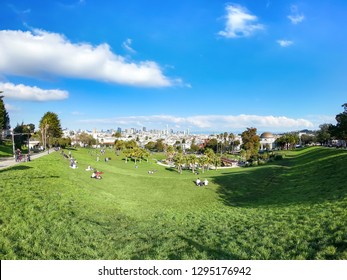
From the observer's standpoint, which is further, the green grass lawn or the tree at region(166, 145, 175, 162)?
the tree at region(166, 145, 175, 162)

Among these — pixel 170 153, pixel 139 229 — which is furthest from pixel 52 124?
pixel 139 229

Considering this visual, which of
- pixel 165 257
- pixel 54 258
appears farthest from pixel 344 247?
pixel 54 258

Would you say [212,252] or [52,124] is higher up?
[52,124]

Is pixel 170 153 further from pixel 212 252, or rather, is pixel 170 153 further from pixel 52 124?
Result: pixel 212 252

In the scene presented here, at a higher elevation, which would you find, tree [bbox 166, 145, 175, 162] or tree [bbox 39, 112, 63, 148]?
tree [bbox 39, 112, 63, 148]

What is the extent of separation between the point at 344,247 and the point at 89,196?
61.9ft

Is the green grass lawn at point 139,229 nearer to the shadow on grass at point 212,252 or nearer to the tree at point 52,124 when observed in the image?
the shadow on grass at point 212,252

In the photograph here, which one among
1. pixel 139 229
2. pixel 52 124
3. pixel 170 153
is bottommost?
pixel 170 153

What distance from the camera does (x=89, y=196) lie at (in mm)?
22219

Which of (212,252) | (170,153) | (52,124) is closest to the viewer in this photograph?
(212,252)

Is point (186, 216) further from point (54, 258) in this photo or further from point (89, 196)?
point (54, 258)

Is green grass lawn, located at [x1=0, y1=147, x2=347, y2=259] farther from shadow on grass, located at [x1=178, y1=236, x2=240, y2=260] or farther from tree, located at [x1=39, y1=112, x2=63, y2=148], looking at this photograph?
tree, located at [x1=39, y1=112, x2=63, y2=148]

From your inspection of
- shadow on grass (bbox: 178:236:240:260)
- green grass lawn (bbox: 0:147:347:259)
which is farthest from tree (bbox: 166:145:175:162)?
shadow on grass (bbox: 178:236:240:260)

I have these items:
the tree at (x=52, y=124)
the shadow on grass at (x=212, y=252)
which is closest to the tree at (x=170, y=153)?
the tree at (x=52, y=124)
